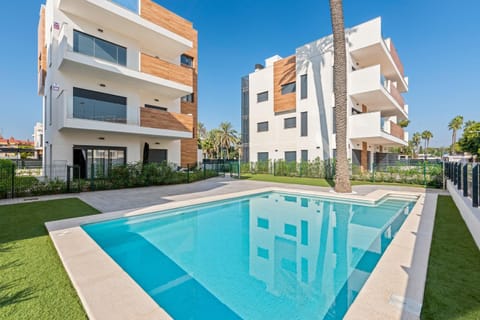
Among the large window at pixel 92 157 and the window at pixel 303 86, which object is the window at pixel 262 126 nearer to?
the window at pixel 303 86

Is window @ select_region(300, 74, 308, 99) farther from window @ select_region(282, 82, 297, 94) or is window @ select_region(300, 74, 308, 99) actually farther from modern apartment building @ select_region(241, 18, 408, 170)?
window @ select_region(282, 82, 297, 94)

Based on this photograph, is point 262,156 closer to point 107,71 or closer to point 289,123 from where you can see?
point 289,123

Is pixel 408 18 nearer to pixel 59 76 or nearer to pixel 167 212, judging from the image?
pixel 167 212

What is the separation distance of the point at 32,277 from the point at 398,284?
4.81 meters

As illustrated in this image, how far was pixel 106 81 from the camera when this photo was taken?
13766 mm

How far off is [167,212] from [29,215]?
3692mm

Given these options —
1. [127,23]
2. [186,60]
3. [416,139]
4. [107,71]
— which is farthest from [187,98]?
[416,139]

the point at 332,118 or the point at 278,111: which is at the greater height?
the point at 278,111

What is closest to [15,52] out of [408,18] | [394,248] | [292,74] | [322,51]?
[292,74]

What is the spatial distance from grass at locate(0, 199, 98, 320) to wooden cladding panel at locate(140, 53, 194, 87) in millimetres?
11403

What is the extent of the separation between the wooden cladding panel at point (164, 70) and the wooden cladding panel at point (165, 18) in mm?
3102

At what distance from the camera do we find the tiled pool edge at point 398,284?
2260mm

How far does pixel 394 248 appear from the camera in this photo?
398cm

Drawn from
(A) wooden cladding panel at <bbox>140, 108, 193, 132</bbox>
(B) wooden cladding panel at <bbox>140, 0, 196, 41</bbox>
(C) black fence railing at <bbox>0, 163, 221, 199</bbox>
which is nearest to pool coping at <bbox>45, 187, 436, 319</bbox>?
(C) black fence railing at <bbox>0, 163, 221, 199</bbox>
